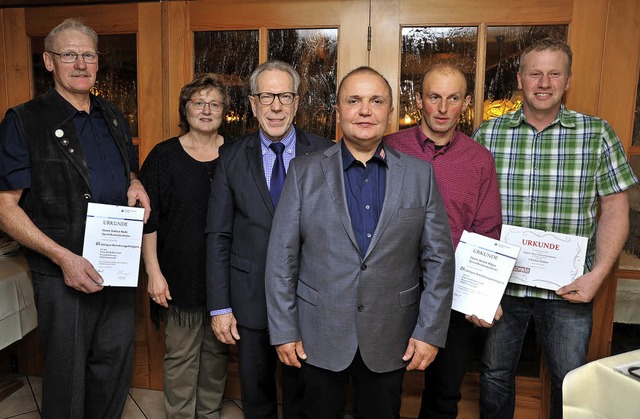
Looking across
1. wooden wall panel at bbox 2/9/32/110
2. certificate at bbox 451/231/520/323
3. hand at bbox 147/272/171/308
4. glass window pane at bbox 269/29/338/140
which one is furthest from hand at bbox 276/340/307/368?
wooden wall panel at bbox 2/9/32/110

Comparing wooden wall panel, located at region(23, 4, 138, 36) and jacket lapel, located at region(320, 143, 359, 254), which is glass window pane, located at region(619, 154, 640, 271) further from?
wooden wall panel, located at region(23, 4, 138, 36)

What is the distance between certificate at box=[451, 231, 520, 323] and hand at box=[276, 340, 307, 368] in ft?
1.89

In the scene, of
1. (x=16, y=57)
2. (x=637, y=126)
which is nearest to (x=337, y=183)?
(x=637, y=126)

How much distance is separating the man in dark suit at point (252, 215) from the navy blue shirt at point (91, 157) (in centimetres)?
41

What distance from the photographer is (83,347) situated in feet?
6.36

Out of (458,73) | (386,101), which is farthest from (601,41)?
(386,101)

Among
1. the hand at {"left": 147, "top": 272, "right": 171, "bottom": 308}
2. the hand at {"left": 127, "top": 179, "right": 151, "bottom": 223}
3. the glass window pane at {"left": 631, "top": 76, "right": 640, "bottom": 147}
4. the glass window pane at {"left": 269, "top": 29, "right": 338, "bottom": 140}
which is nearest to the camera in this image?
the hand at {"left": 127, "top": 179, "right": 151, "bottom": 223}

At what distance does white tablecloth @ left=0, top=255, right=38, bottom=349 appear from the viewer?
6.92 feet

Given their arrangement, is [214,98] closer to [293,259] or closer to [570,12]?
[293,259]

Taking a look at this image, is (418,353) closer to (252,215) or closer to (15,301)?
(252,215)

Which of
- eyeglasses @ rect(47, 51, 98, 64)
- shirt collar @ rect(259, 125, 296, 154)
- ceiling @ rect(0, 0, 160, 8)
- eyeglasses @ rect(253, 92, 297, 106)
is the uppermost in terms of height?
ceiling @ rect(0, 0, 160, 8)

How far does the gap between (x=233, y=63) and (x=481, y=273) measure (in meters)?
1.50

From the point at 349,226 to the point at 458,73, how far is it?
75 centimetres

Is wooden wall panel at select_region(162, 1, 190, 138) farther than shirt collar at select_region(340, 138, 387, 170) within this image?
Yes
